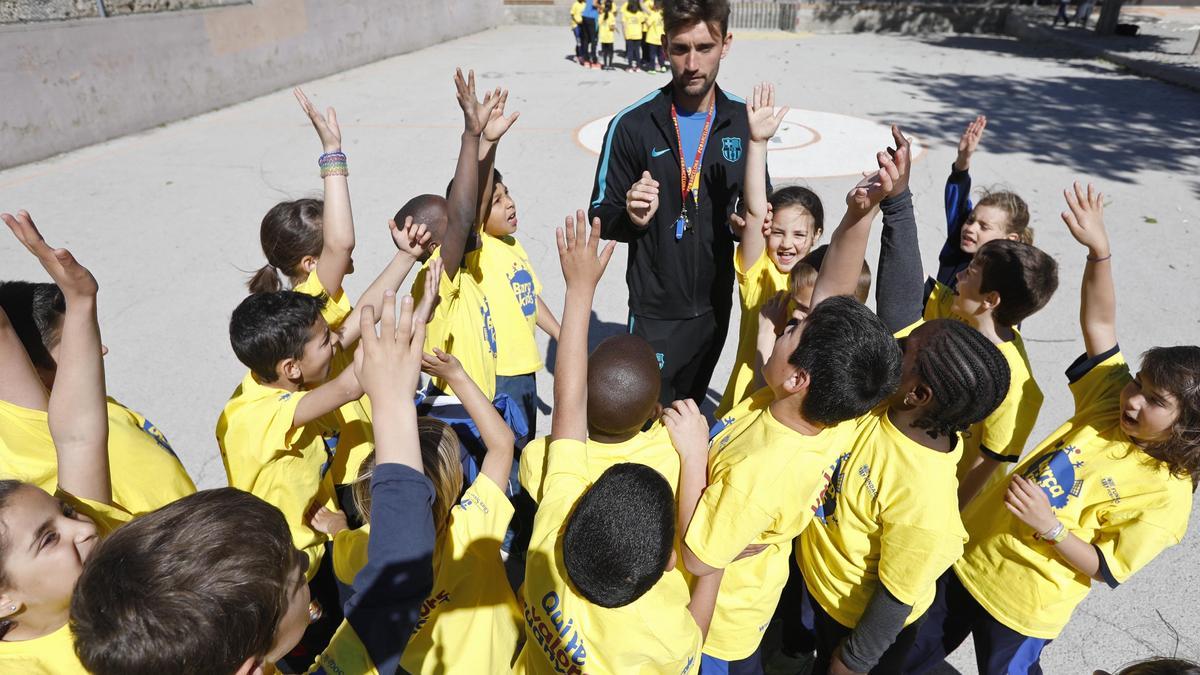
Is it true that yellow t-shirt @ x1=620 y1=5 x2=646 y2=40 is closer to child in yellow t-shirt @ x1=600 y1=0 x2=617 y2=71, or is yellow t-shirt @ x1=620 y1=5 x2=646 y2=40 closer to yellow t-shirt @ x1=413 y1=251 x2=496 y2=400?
child in yellow t-shirt @ x1=600 y1=0 x2=617 y2=71

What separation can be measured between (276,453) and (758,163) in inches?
77.5

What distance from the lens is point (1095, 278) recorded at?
222 cm

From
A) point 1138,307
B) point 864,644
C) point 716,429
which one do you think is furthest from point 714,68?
point 1138,307

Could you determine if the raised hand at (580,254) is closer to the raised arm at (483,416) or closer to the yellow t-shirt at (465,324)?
the raised arm at (483,416)

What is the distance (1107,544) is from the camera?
1.86m

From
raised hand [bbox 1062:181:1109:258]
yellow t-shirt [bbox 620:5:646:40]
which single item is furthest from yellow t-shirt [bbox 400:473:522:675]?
yellow t-shirt [bbox 620:5:646:40]

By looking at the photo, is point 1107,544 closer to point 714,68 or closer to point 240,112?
point 714,68

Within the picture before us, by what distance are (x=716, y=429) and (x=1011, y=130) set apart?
10.0m

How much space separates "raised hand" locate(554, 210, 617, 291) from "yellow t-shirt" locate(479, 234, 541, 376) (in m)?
1.20

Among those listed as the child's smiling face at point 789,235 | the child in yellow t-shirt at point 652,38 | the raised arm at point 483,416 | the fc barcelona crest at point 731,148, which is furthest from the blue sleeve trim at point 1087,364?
the child in yellow t-shirt at point 652,38

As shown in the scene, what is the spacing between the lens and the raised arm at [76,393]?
1647 millimetres

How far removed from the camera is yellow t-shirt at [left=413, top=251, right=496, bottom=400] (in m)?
2.68

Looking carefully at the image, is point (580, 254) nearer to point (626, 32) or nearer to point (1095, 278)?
point (1095, 278)

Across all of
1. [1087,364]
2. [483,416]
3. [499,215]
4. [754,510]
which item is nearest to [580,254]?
[483,416]
